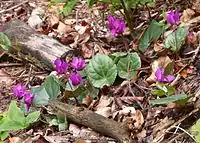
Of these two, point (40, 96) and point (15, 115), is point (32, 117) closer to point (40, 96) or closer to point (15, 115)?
point (15, 115)

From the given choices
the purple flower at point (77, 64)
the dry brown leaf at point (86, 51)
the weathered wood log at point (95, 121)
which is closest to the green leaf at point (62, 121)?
the weathered wood log at point (95, 121)

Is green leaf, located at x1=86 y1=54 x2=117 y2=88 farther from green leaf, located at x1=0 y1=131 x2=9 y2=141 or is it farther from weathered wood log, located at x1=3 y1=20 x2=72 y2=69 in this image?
green leaf, located at x1=0 y1=131 x2=9 y2=141

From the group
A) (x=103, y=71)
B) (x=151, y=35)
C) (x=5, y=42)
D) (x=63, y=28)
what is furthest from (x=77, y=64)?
(x=63, y=28)

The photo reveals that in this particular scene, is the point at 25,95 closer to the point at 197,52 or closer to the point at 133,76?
the point at 133,76

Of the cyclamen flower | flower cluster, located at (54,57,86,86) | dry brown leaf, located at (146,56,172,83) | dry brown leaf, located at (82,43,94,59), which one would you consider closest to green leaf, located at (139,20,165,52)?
dry brown leaf, located at (146,56,172,83)

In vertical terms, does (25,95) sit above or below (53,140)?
above

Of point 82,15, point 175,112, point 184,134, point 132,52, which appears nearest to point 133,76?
point 132,52
